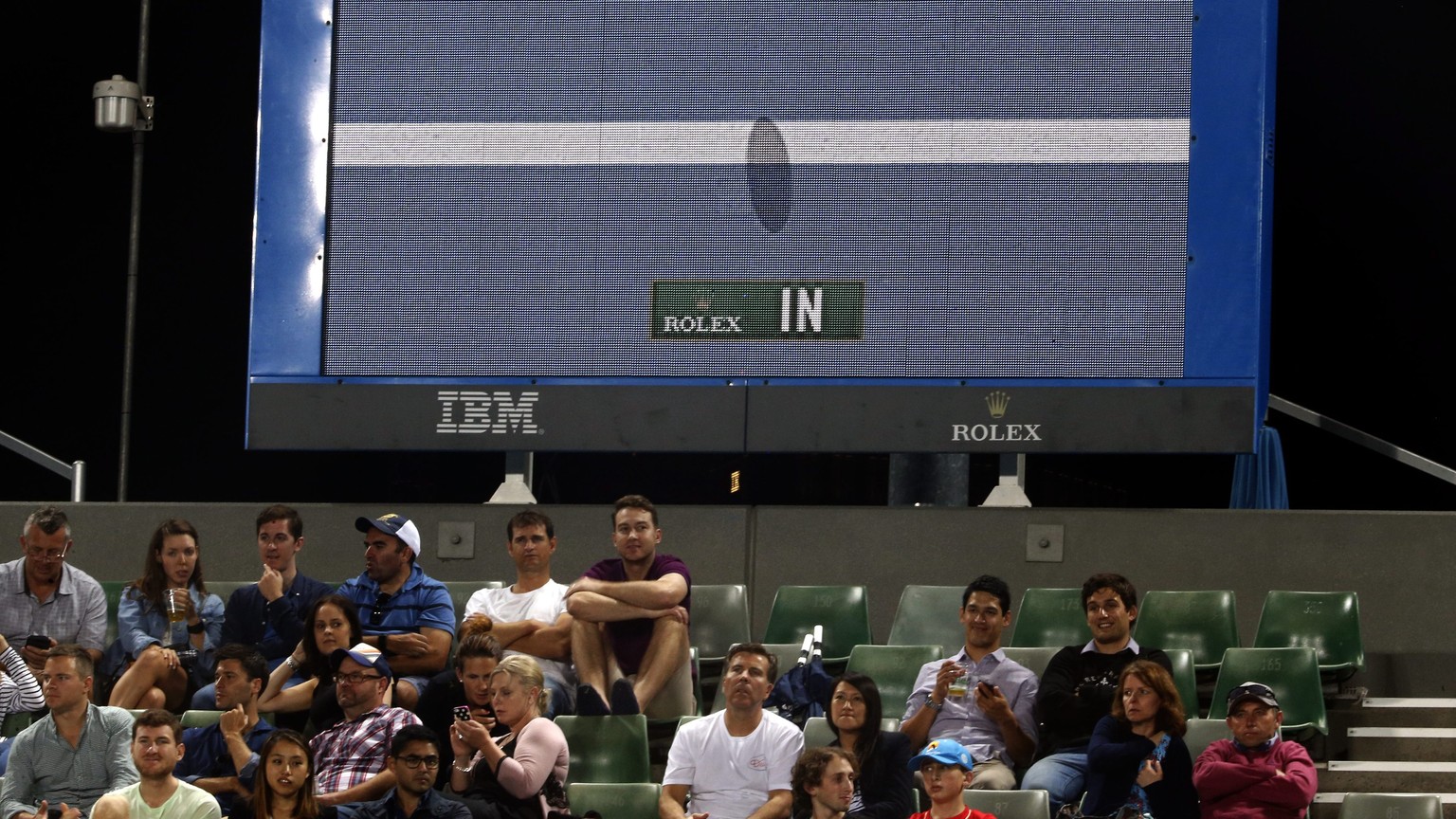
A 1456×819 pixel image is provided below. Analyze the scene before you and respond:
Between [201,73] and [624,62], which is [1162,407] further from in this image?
[201,73]

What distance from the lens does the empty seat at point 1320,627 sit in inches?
291

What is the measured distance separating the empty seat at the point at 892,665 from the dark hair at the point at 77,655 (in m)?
2.59

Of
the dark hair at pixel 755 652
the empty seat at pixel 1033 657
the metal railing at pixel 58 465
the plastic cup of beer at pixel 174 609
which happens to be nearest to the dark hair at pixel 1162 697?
A: the empty seat at pixel 1033 657

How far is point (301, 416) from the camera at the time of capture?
26.2 feet

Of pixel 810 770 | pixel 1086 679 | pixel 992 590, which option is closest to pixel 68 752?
pixel 810 770

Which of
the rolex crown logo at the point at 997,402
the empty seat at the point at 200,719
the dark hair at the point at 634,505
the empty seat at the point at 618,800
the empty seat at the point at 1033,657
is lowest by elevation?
the empty seat at the point at 618,800

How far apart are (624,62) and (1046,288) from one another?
6.16 ft

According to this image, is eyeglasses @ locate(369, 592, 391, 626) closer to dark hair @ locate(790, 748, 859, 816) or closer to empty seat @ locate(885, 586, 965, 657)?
dark hair @ locate(790, 748, 859, 816)

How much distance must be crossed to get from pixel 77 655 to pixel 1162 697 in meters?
3.49

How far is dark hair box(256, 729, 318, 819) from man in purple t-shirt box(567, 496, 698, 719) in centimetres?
108


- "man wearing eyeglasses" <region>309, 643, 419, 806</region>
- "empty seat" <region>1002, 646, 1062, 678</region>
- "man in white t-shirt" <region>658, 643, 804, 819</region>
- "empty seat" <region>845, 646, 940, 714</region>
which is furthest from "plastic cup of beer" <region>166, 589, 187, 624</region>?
"empty seat" <region>1002, 646, 1062, 678</region>

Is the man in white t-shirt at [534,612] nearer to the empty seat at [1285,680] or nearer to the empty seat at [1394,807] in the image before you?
the empty seat at [1285,680]

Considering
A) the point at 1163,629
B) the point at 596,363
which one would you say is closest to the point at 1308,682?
the point at 1163,629

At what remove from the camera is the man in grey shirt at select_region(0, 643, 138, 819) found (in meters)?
6.57
